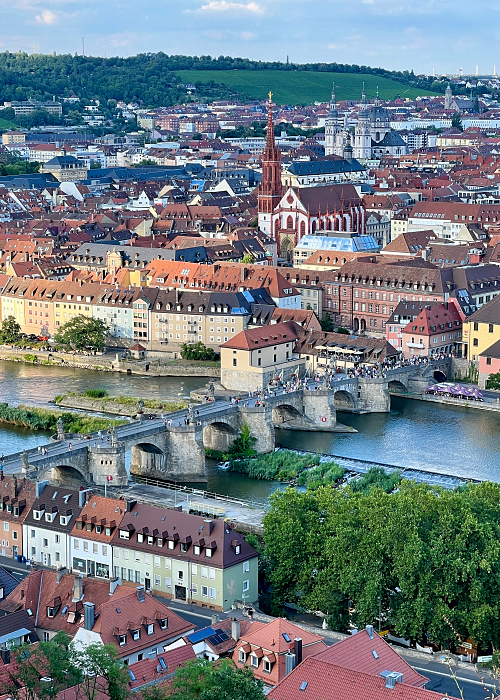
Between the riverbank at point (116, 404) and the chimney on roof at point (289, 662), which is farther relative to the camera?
the riverbank at point (116, 404)

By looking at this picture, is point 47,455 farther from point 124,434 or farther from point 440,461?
point 440,461

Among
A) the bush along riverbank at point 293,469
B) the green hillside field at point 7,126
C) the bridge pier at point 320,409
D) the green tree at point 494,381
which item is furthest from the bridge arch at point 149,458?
the green hillside field at point 7,126

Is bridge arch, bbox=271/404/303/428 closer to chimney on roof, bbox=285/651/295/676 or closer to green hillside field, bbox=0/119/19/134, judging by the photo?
chimney on roof, bbox=285/651/295/676

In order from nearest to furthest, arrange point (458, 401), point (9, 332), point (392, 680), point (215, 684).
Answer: point (215, 684) < point (392, 680) < point (458, 401) < point (9, 332)

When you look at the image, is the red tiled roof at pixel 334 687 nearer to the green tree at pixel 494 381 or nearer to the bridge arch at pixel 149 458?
the bridge arch at pixel 149 458

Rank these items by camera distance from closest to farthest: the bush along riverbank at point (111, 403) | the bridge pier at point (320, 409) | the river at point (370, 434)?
the river at point (370, 434), the bridge pier at point (320, 409), the bush along riverbank at point (111, 403)

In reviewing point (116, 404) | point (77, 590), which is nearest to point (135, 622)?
point (77, 590)

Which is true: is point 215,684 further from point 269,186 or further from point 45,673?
point 269,186

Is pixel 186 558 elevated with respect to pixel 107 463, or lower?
elevated
